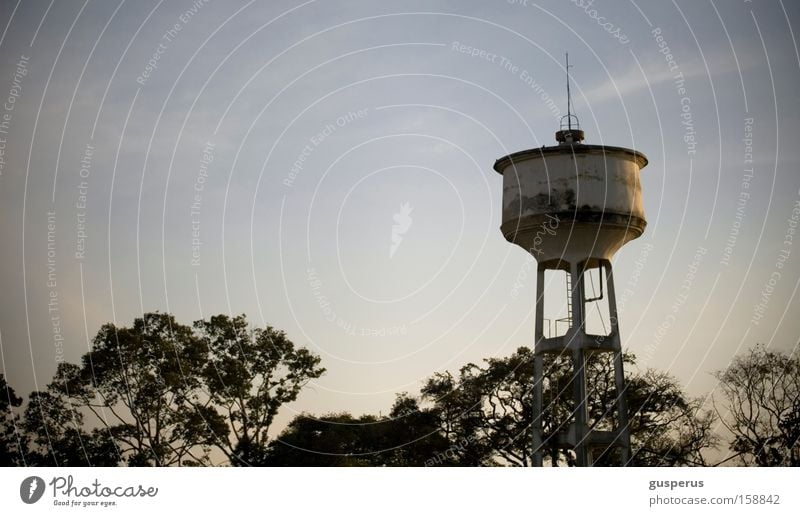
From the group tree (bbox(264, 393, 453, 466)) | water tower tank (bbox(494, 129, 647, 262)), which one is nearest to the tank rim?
water tower tank (bbox(494, 129, 647, 262))

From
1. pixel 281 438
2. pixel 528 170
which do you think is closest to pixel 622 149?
pixel 528 170

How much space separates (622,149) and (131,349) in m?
18.8

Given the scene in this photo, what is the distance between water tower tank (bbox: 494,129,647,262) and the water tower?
0.09ft

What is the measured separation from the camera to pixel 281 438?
1692 inches

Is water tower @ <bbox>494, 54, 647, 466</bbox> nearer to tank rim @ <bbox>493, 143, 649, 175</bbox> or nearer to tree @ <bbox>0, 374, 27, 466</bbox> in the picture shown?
tank rim @ <bbox>493, 143, 649, 175</bbox>

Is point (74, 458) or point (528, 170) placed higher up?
point (528, 170)

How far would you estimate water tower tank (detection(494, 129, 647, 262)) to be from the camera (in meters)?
32.2

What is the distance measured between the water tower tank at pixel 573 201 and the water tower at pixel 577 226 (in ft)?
0.09

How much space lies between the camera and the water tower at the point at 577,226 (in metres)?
32.3

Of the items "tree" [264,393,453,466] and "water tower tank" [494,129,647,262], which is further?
"tree" [264,393,453,466]

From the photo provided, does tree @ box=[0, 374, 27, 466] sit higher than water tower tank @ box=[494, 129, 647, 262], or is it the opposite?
water tower tank @ box=[494, 129, 647, 262]
